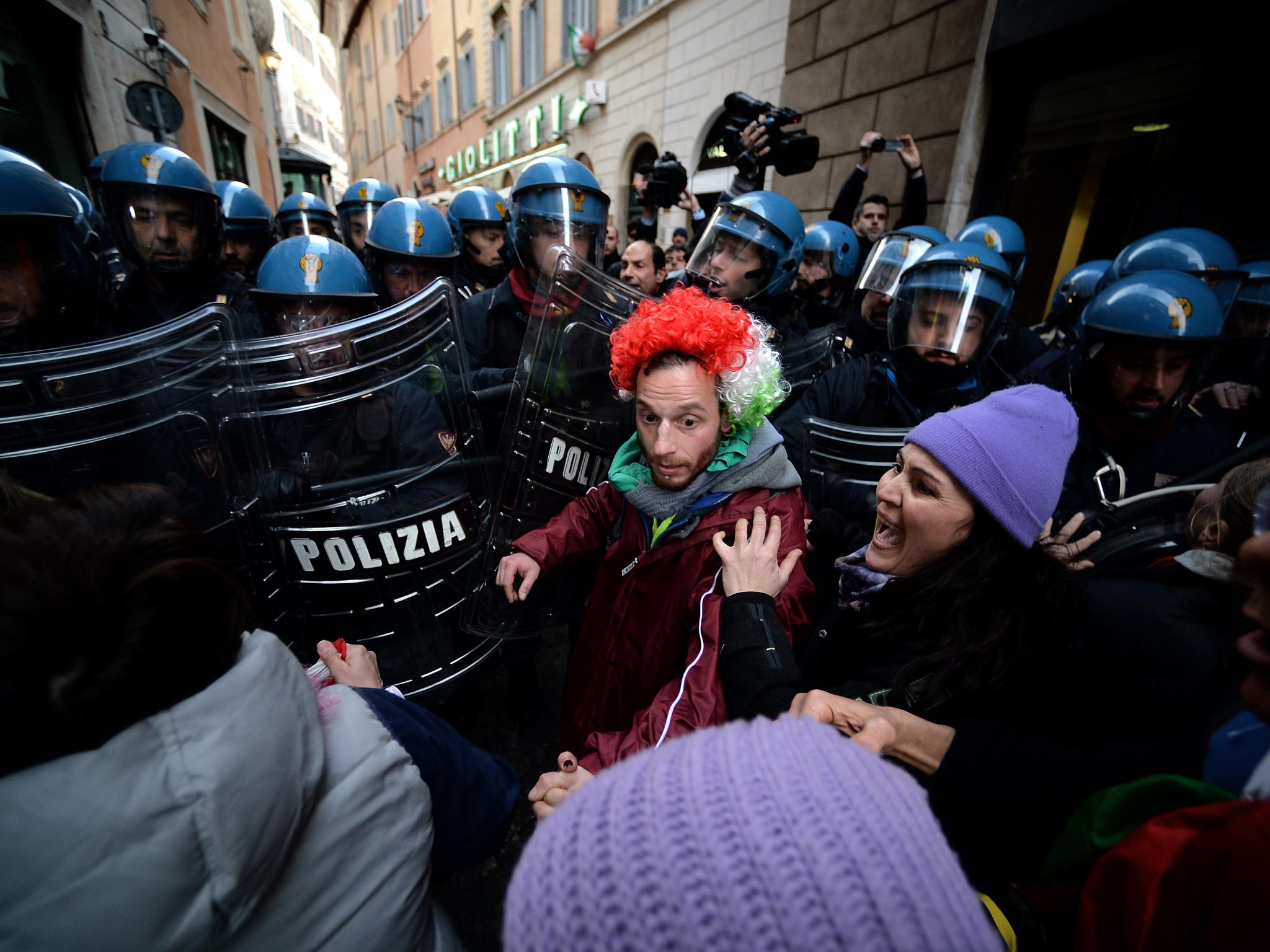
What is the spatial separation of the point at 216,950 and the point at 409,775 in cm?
28

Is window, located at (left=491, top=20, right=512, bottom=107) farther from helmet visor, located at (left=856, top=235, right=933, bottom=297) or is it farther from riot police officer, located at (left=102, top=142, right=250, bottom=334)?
helmet visor, located at (left=856, top=235, right=933, bottom=297)

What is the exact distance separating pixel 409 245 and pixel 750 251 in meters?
1.98

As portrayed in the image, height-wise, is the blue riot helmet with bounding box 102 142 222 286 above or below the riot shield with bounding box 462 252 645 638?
above

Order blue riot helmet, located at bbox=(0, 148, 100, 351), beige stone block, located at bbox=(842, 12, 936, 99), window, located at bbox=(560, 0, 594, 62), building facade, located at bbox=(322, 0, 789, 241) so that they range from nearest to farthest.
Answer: blue riot helmet, located at bbox=(0, 148, 100, 351) < beige stone block, located at bbox=(842, 12, 936, 99) < building facade, located at bbox=(322, 0, 789, 241) < window, located at bbox=(560, 0, 594, 62)

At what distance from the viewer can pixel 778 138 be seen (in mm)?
3643

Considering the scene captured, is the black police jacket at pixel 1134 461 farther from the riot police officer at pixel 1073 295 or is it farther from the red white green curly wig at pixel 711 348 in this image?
the riot police officer at pixel 1073 295

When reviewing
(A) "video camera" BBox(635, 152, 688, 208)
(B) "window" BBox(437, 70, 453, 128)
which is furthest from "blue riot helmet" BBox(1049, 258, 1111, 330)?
(B) "window" BBox(437, 70, 453, 128)

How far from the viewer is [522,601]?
72.8 inches

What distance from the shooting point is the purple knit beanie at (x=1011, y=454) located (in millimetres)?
1107

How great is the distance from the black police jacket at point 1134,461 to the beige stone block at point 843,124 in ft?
16.6

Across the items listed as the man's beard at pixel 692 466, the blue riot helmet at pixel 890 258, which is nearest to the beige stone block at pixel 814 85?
the blue riot helmet at pixel 890 258

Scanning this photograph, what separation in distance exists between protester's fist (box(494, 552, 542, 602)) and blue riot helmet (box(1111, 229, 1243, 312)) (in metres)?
3.30

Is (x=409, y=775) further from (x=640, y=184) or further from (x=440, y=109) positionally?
(x=440, y=109)

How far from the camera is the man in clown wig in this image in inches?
55.5
